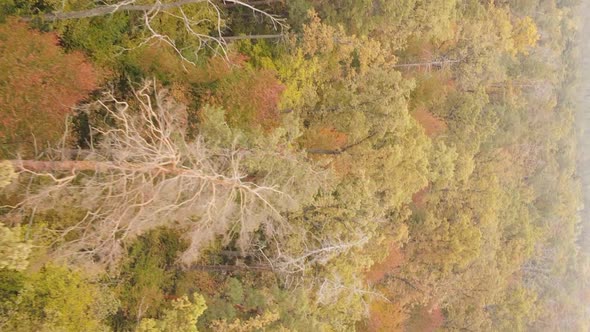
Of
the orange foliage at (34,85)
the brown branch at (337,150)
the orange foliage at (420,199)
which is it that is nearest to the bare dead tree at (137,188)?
the orange foliage at (34,85)

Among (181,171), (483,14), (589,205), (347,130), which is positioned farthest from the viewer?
(589,205)

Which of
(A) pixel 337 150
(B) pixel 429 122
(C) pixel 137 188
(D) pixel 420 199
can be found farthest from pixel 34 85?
(D) pixel 420 199

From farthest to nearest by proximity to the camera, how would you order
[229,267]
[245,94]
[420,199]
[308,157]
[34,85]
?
[420,199] → [308,157] → [229,267] → [245,94] → [34,85]

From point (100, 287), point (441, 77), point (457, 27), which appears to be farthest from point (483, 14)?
point (100, 287)

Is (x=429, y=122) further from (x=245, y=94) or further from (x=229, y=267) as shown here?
(x=229, y=267)

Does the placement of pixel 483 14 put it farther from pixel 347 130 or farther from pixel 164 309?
pixel 164 309

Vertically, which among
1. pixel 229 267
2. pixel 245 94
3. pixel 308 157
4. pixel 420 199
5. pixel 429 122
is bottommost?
pixel 229 267

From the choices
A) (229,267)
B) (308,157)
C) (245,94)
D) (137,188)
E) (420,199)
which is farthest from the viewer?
(420,199)

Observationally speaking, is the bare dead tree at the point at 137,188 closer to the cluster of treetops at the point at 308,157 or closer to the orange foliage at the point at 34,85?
the cluster of treetops at the point at 308,157
